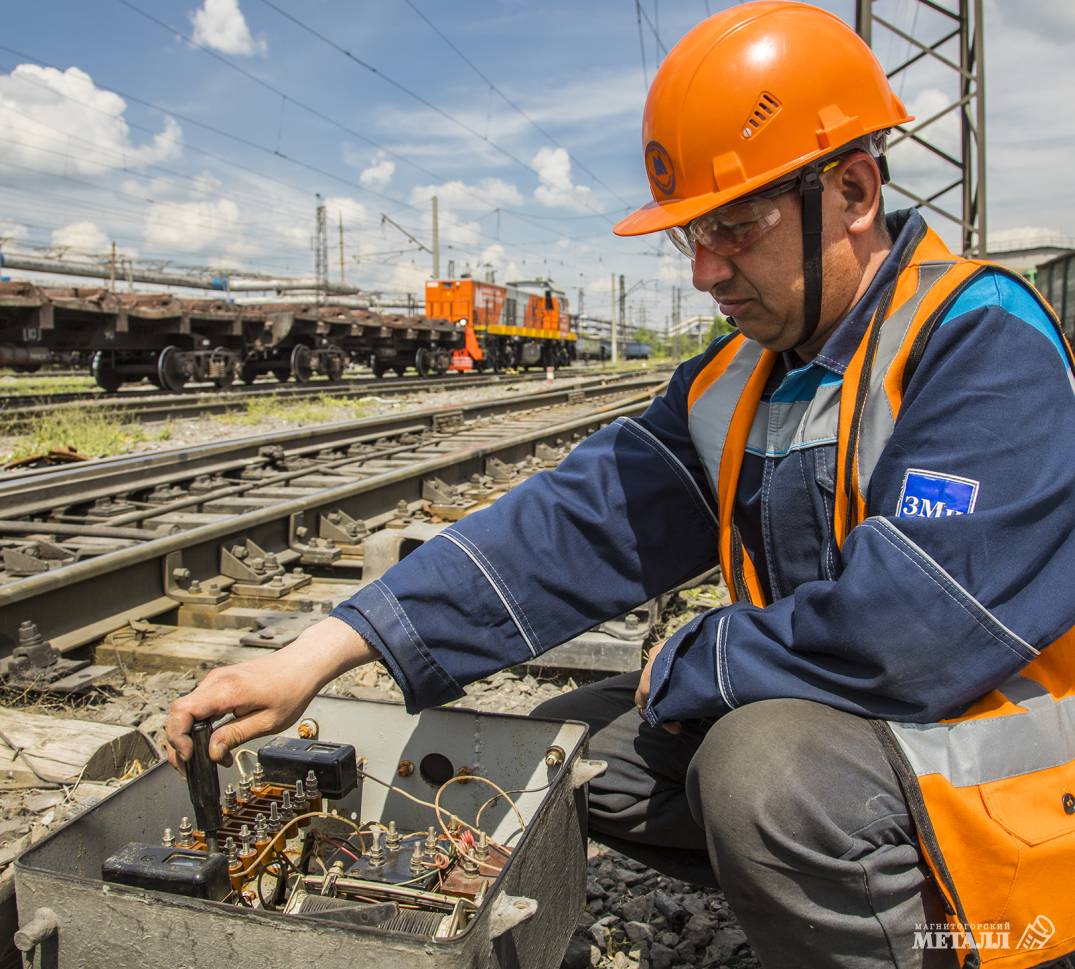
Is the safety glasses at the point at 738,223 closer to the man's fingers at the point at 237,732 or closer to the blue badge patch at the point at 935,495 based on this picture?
the blue badge patch at the point at 935,495

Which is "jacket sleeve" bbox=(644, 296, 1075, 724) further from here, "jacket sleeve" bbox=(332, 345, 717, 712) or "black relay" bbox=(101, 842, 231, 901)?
"black relay" bbox=(101, 842, 231, 901)

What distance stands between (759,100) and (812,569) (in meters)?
0.87

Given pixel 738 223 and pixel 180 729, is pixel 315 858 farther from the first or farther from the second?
pixel 738 223

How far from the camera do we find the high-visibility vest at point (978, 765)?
139 cm

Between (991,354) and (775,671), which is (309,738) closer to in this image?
(775,671)

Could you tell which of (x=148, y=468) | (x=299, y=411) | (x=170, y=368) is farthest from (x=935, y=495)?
(x=170, y=368)

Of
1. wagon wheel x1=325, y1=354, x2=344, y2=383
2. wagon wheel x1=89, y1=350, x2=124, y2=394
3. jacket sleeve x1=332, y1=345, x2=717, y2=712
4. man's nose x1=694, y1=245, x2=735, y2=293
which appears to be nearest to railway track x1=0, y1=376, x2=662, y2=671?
jacket sleeve x1=332, y1=345, x2=717, y2=712

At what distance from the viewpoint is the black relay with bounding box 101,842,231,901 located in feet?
4.51

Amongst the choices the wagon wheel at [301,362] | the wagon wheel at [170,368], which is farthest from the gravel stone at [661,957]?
the wagon wheel at [301,362]

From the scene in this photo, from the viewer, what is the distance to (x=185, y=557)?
4.23 m

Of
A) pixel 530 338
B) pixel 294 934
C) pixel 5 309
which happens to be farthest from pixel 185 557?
pixel 530 338

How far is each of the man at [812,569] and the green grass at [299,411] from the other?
9861 millimetres

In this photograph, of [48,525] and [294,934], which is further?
[48,525]

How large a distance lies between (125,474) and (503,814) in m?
4.72
